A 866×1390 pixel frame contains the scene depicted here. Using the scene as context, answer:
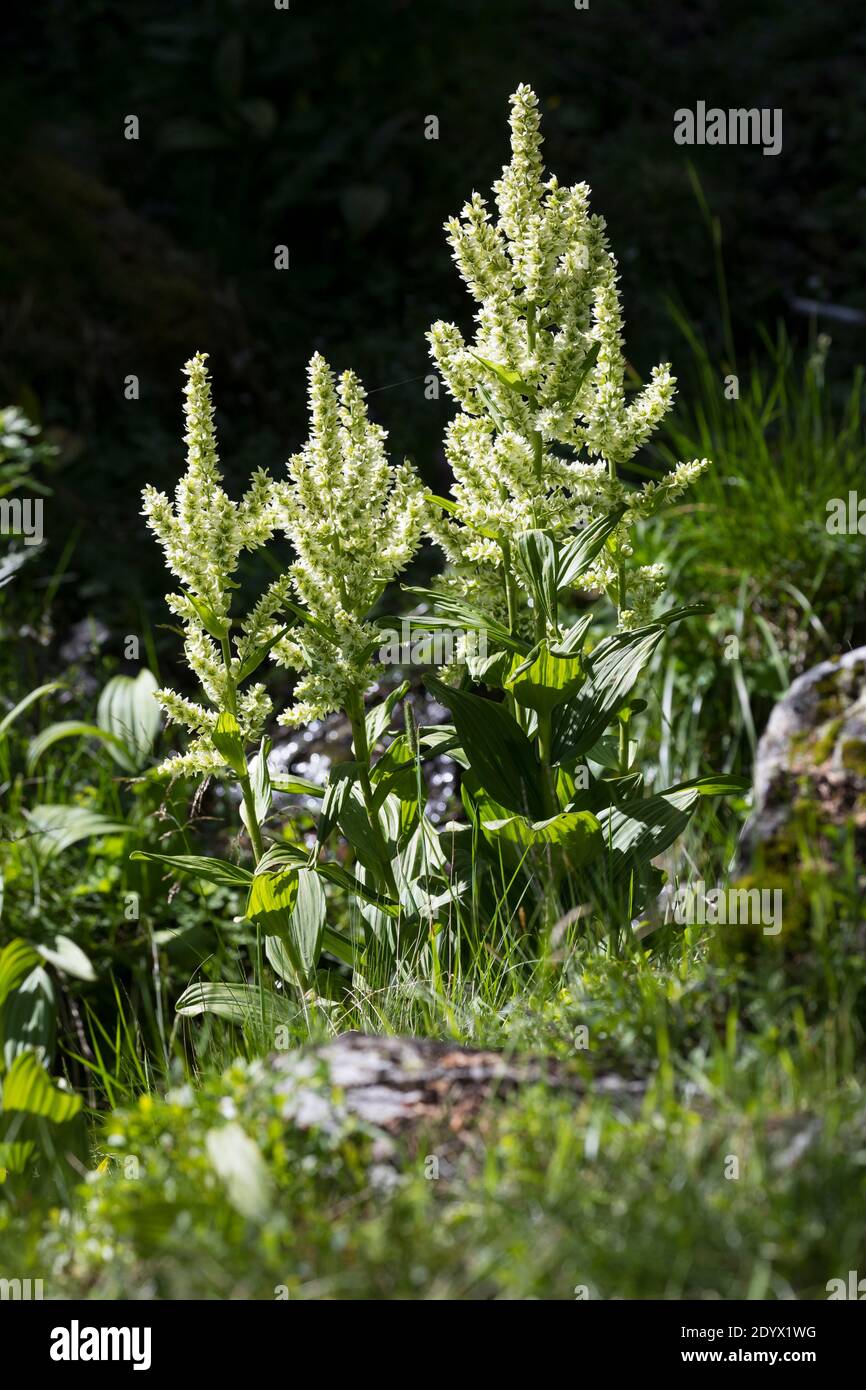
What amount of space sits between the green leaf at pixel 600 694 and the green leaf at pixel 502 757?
90 millimetres

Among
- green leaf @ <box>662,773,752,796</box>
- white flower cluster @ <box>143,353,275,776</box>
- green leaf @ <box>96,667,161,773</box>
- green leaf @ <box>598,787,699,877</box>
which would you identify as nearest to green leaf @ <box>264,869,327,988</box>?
white flower cluster @ <box>143,353,275,776</box>

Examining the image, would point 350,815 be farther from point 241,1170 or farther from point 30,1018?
point 241,1170

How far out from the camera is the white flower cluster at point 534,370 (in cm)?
301

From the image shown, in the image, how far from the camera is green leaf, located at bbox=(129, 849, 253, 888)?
10.1 feet

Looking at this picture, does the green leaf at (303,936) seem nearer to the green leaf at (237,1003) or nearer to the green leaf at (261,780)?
the green leaf at (237,1003)

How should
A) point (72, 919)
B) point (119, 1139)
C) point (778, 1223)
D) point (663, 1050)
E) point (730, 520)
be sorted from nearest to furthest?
point (778, 1223) < point (663, 1050) < point (119, 1139) < point (72, 919) < point (730, 520)

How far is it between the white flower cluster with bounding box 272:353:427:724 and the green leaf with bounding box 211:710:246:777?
17cm

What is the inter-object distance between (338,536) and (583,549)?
1.93ft

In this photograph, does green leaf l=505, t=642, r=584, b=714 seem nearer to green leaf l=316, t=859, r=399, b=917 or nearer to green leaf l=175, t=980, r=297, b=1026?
green leaf l=316, t=859, r=399, b=917

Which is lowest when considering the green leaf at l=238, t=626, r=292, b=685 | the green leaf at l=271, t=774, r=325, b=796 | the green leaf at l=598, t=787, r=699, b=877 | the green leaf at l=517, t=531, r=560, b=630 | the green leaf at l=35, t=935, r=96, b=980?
the green leaf at l=35, t=935, r=96, b=980

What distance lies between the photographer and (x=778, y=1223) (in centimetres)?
189
